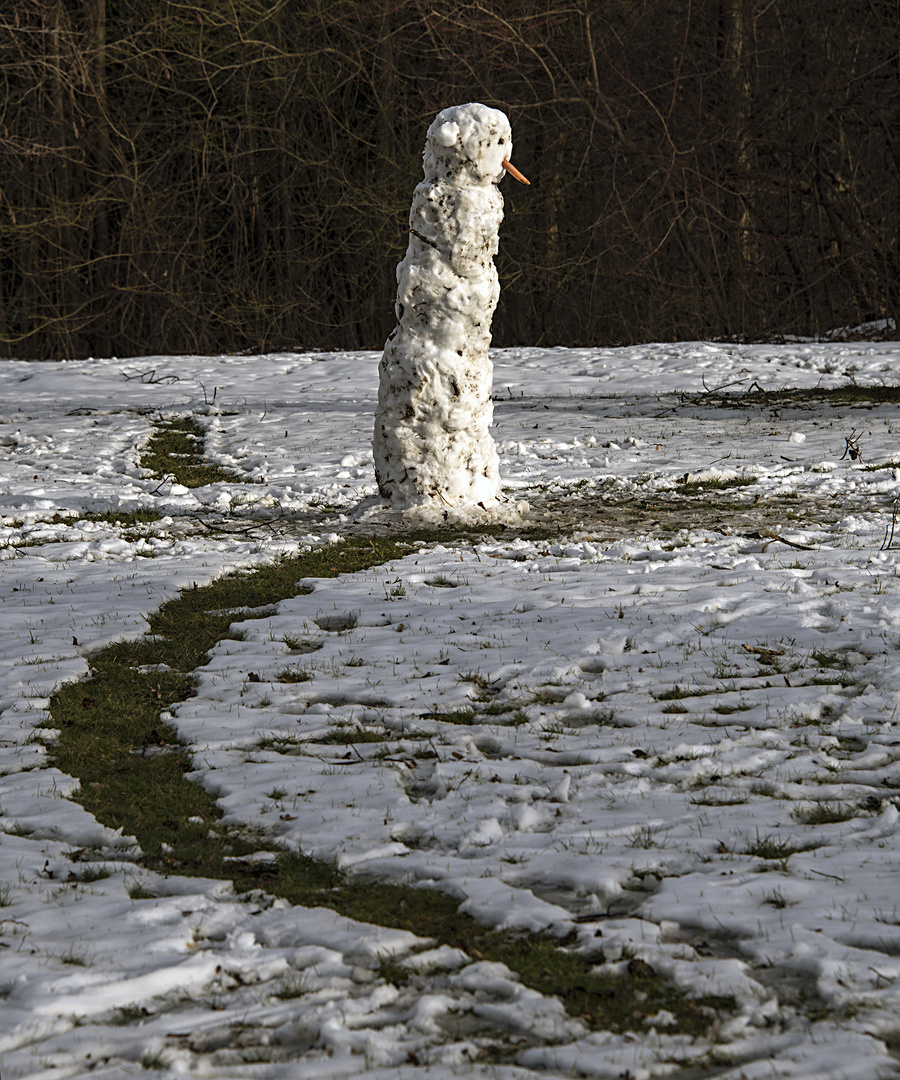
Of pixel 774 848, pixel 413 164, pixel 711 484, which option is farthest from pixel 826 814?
pixel 413 164

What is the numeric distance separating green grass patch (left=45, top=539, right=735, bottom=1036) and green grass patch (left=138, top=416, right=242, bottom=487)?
4.20 meters

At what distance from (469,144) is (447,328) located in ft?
4.50

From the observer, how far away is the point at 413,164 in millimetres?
22531

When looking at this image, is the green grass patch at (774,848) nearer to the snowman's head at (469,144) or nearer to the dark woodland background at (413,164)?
the snowman's head at (469,144)

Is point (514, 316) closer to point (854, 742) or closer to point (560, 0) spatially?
point (560, 0)

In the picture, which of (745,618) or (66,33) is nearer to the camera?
(745,618)

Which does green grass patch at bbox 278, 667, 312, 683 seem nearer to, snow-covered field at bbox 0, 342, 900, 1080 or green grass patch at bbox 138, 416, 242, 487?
snow-covered field at bbox 0, 342, 900, 1080

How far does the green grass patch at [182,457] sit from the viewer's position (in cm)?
1138

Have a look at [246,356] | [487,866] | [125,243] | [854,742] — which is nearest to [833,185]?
[246,356]

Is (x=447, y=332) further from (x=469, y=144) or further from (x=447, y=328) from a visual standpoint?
(x=469, y=144)

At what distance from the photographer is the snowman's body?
8773 mm

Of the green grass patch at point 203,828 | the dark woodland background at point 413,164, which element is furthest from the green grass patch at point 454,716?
the dark woodland background at point 413,164

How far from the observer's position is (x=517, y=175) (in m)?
8.69

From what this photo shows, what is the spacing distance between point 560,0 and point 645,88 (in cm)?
234
